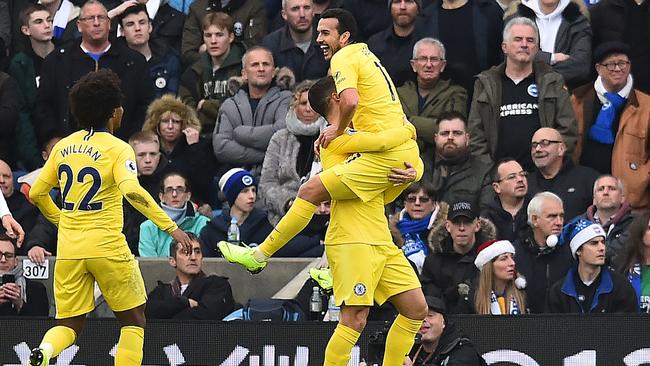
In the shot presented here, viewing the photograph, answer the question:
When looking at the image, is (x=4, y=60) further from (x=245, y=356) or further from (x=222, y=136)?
(x=245, y=356)

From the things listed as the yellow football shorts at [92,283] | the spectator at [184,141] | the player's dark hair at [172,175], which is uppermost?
the spectator at [184,141]

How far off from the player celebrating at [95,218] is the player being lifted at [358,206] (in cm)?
96

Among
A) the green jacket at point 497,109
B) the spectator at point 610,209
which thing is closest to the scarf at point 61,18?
the green jacket at point 497,109

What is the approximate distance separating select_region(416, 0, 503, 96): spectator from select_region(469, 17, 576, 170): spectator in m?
0.53

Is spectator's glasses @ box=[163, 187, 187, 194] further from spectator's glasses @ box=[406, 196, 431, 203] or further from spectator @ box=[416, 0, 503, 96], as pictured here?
spectator @ box=[416, 0, 503, 96]

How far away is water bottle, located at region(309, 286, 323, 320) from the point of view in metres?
14.2

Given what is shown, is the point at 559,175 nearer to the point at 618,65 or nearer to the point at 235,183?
the point at 618,65

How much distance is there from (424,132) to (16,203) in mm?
3782

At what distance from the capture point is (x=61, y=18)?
60.9ft

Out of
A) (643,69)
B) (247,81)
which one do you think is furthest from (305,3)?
(643,69)

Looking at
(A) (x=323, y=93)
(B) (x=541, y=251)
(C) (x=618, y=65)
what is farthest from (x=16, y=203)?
(C) (x=618, y=65)

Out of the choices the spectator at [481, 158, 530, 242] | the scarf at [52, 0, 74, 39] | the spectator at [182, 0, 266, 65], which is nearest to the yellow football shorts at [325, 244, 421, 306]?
the spectator at [481, 158, 530, 242]

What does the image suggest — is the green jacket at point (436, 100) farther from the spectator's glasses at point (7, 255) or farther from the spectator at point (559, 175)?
the spectator's glasses at point (7, 255)

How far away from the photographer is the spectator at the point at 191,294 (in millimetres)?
14242
